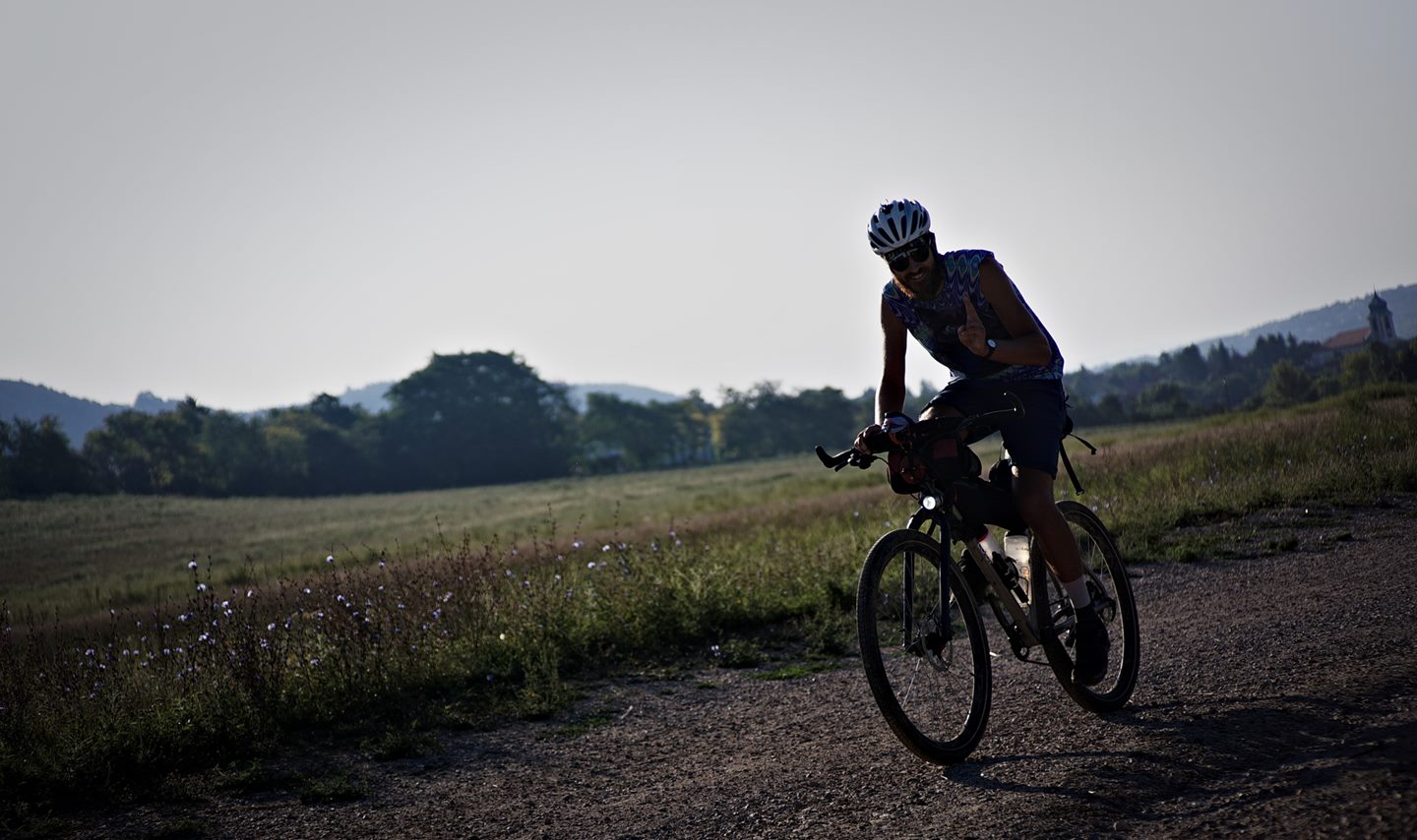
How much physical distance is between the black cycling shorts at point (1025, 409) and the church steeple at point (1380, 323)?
72.2 ft

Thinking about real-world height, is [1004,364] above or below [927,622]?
above

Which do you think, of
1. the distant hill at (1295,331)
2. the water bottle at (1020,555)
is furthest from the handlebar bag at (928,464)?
the distant hill at (1295,331)

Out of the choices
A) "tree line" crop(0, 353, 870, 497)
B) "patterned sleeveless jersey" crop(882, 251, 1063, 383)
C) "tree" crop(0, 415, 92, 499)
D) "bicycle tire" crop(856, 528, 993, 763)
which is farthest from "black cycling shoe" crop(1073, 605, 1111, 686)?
"tree line" crop(0, 353, 870, 497)

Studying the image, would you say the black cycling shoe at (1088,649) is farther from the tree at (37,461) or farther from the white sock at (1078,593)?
the tree at (37,461)

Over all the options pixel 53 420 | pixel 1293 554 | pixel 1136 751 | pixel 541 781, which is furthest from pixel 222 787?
pixel 53 420

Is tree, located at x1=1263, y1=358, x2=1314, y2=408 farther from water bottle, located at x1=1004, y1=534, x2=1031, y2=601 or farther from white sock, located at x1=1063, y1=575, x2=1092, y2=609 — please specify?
water bottle, located at x1=1004, y1=534, x2=1031, y2=601

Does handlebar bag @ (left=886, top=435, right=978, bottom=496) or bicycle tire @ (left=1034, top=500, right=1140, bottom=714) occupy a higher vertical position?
handlebar bag @ (left=886, top=435, right=978, bottom=496)

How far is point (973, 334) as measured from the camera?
3859 mm

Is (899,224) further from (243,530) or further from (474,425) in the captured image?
(474,425)

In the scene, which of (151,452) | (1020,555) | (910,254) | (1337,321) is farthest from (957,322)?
(151,452)

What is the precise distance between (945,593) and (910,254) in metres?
1.54

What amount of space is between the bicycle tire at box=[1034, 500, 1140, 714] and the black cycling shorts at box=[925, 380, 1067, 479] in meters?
0.49

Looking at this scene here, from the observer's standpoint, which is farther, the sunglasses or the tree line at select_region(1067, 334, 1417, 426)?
the tree line at select_region(1067, 334, 1417, 426)

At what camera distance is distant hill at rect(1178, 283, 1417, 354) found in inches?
879
